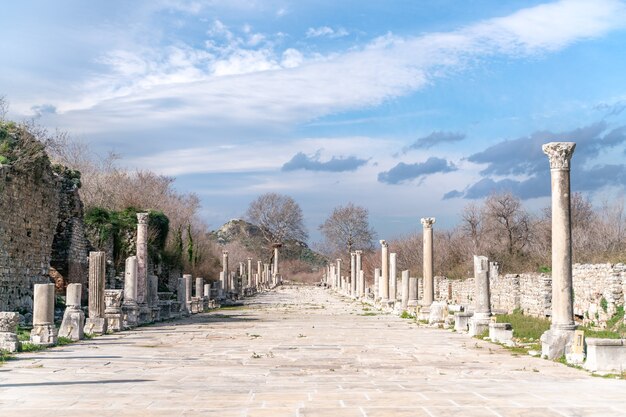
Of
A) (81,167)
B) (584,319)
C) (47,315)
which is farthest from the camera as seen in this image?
(81,167)

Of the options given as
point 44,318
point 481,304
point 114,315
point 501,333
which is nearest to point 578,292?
point 481,304

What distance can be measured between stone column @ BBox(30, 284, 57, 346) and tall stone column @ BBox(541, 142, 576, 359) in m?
10.6

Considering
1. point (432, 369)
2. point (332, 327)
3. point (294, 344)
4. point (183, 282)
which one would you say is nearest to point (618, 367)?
point (432, 369)

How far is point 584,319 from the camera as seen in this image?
24.4m

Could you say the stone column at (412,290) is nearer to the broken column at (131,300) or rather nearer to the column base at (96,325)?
the broken column at (131,300)

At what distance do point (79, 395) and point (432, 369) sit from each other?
6122 millimetres

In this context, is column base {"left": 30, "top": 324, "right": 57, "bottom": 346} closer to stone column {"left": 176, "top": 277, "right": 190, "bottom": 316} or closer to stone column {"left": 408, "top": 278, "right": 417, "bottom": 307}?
stone column {"left": 176, "top": 277, "right": 190, "bottom": 316}

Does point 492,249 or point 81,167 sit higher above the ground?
point 81,167

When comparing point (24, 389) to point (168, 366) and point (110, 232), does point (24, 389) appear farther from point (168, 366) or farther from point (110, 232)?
point (110, 232)

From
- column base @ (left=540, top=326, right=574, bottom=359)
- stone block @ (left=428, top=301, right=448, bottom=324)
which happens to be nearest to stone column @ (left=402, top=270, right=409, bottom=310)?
stone block @ (left=428, top=301, right=448, bottom=324)

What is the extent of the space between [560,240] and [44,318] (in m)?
11.2

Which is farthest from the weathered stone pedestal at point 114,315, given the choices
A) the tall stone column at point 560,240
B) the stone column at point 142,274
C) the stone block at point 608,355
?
the stone block at point 608,355

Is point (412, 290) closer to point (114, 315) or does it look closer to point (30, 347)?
point (114, 315)

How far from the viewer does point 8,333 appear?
1548 centimetres
